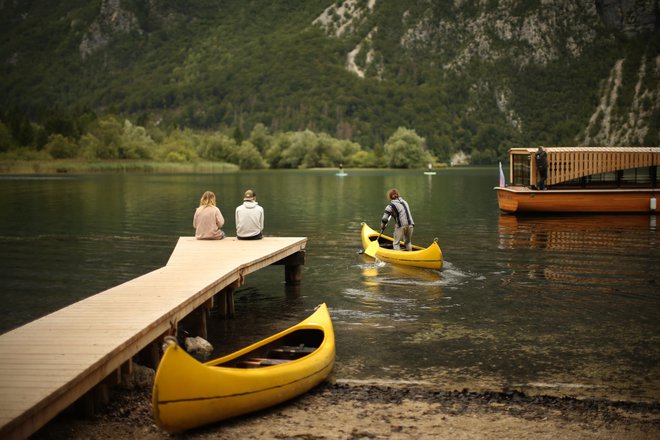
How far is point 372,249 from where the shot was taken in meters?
25.8

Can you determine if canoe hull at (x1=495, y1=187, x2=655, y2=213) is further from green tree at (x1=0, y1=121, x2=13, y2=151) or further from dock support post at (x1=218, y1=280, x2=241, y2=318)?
green tree at (x1=0, y1=121, x2=13, y2=151)

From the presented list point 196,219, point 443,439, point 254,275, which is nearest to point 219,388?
point 443,439

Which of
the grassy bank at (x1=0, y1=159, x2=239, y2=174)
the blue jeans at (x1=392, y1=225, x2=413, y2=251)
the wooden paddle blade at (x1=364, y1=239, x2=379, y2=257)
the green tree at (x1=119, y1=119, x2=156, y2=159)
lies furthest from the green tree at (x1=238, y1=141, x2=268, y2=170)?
the blue jeans at (x1=392, y1=225, x2=413, y2=251)

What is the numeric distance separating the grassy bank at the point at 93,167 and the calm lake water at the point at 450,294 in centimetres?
8545

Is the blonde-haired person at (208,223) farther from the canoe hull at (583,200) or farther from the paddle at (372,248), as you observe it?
the canoe hull at (583,200)

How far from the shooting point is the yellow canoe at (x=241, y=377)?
920 cm

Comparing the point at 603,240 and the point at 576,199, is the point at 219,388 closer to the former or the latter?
the point at 603,240

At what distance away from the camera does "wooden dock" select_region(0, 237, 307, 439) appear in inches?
333

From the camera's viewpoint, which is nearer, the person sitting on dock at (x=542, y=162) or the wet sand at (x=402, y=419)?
the wet sand at (x=402, y=419)

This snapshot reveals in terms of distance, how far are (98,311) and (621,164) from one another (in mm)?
37005

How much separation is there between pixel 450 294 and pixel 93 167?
4695 inches

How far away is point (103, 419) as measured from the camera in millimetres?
10242

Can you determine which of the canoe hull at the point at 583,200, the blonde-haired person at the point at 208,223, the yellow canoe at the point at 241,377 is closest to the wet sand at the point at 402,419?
the yellow canoe at the point at 241,377

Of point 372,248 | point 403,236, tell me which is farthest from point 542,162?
point 403,236
